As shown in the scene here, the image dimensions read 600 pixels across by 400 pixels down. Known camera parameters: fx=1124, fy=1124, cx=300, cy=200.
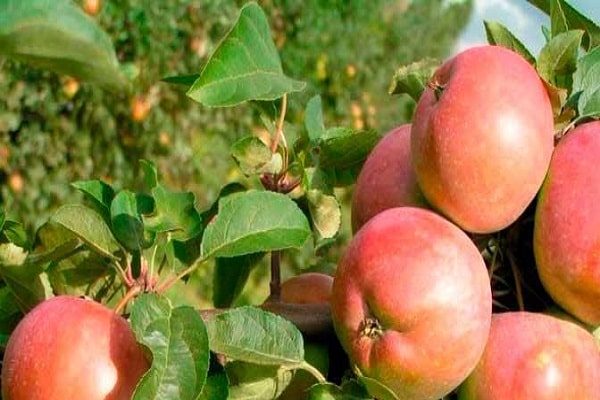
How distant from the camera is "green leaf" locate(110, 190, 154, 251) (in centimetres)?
73

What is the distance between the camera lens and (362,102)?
18.9 feet

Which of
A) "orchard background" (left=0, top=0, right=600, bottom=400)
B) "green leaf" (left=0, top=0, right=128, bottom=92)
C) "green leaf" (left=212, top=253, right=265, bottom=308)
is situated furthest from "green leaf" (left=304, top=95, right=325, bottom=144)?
"green leaf" (left=0, top=0, right=128, bottom=92)

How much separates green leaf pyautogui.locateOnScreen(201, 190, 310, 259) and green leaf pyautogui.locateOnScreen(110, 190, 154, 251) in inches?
1.6

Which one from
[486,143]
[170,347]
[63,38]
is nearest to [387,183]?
[486,143]

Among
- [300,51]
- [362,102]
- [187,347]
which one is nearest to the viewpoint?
[187,347]

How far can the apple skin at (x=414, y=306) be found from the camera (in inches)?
26.0

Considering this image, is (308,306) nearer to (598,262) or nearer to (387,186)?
(387,186)

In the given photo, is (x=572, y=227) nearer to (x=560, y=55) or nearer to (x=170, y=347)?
(x=560, y=55)

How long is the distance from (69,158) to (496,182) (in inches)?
119

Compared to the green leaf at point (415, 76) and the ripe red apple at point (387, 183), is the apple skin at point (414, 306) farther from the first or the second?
the green leaf at point (415, 76)

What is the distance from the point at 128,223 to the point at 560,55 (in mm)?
302

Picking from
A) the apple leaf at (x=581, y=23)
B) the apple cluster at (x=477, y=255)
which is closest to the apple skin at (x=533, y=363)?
the apple cluster at (x=477, y=255)

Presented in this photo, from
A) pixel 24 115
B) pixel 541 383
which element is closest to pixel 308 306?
pixel 541 383

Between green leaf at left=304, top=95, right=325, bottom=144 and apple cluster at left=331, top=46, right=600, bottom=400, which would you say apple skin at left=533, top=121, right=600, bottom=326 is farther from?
green leaf at left=304, top=95, right=325, bottom=144
